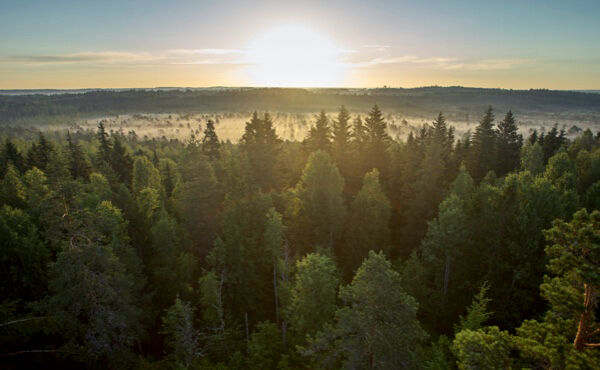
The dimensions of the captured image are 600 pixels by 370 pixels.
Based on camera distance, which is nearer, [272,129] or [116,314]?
[116,314]

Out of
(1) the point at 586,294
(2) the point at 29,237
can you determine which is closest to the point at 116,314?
(2) the point at 29,237

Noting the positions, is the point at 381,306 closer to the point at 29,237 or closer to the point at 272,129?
the point at 29,237

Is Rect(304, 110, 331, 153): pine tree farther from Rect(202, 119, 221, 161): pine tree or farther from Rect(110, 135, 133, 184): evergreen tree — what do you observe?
Rect(110, 135, 133, 184): evergreen tree

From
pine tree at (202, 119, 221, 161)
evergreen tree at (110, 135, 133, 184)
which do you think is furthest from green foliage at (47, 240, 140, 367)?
evergreen tree at (110, 135, 133, 184)

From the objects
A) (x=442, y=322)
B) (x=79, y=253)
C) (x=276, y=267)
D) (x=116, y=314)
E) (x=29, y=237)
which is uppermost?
(x=79, y=253)

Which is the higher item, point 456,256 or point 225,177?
point 225,177

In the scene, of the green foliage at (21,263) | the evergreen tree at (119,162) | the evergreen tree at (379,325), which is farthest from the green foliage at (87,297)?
the evergreen tree at (119,162)

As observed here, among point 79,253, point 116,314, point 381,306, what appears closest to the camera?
point 381,306
